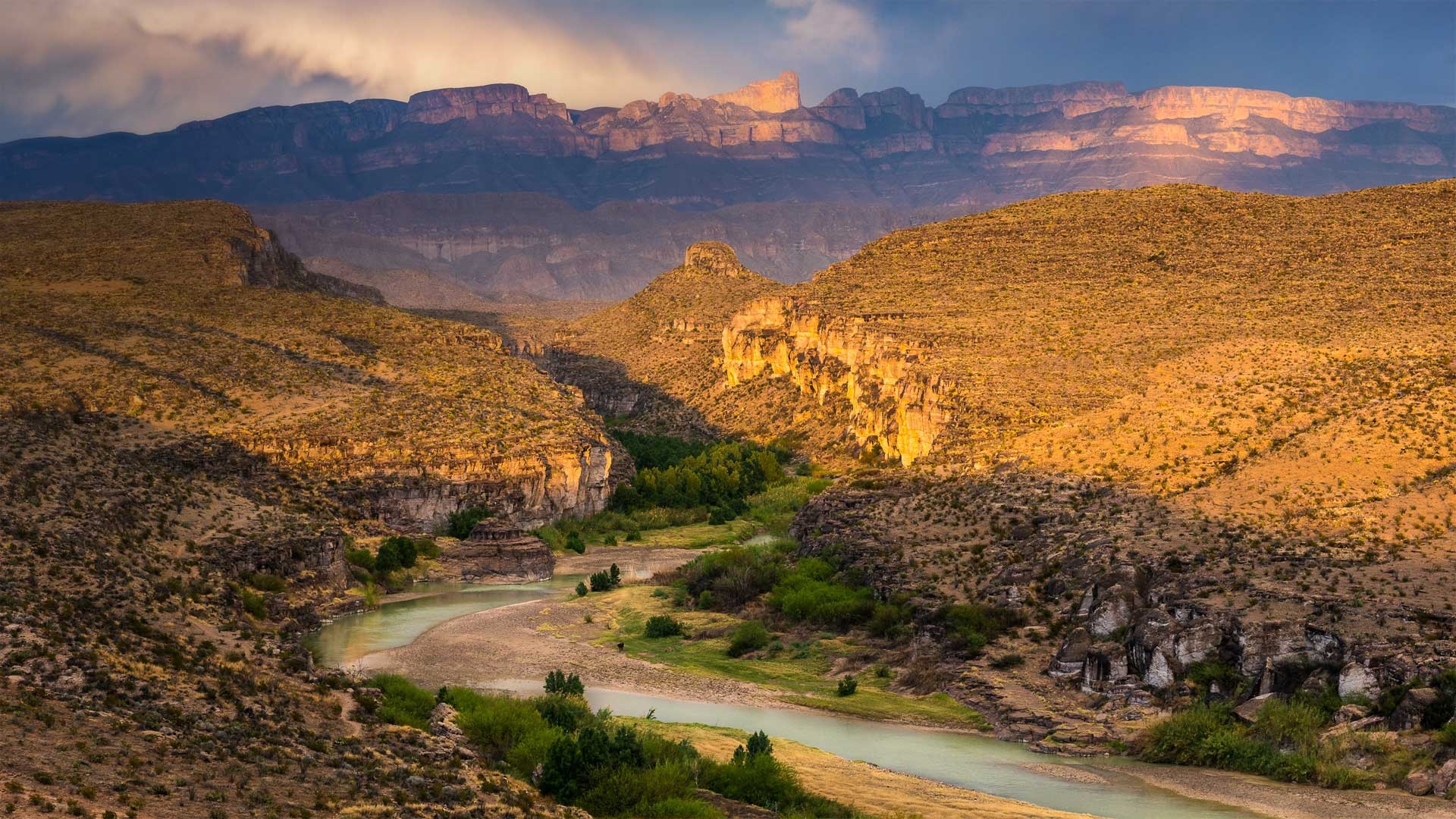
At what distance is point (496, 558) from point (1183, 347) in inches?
1451

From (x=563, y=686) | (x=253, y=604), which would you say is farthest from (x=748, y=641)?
(x=253, y=604)

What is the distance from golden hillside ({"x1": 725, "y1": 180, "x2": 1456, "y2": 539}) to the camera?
4906cm

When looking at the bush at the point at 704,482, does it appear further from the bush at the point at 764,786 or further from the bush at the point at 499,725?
the bush at the point at 764,786

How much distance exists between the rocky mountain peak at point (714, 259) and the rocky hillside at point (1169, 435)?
70183 mm

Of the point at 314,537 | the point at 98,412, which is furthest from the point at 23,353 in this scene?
the point at 314,537

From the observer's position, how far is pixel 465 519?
7544 centimetres

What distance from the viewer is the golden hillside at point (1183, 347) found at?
161ft

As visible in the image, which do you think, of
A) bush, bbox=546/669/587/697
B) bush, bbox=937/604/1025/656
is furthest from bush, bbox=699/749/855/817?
bush, bbox=937/604/1025/656

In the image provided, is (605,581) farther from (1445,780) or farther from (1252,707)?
(1445,780)

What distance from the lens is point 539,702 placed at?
119 feet

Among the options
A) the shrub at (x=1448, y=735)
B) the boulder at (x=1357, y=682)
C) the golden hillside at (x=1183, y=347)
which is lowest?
the shrub at (x=1448, y=735)

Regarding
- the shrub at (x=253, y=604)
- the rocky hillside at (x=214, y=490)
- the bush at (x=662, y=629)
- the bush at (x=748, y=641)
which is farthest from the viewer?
the bush at (x=662, y=629)

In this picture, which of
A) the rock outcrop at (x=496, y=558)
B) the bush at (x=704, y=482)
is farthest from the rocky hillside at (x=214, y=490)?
the bush at (x=704, y=482)

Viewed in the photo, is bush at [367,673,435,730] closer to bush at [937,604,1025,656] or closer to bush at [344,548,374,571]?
bush at [937,604,1025,656]
